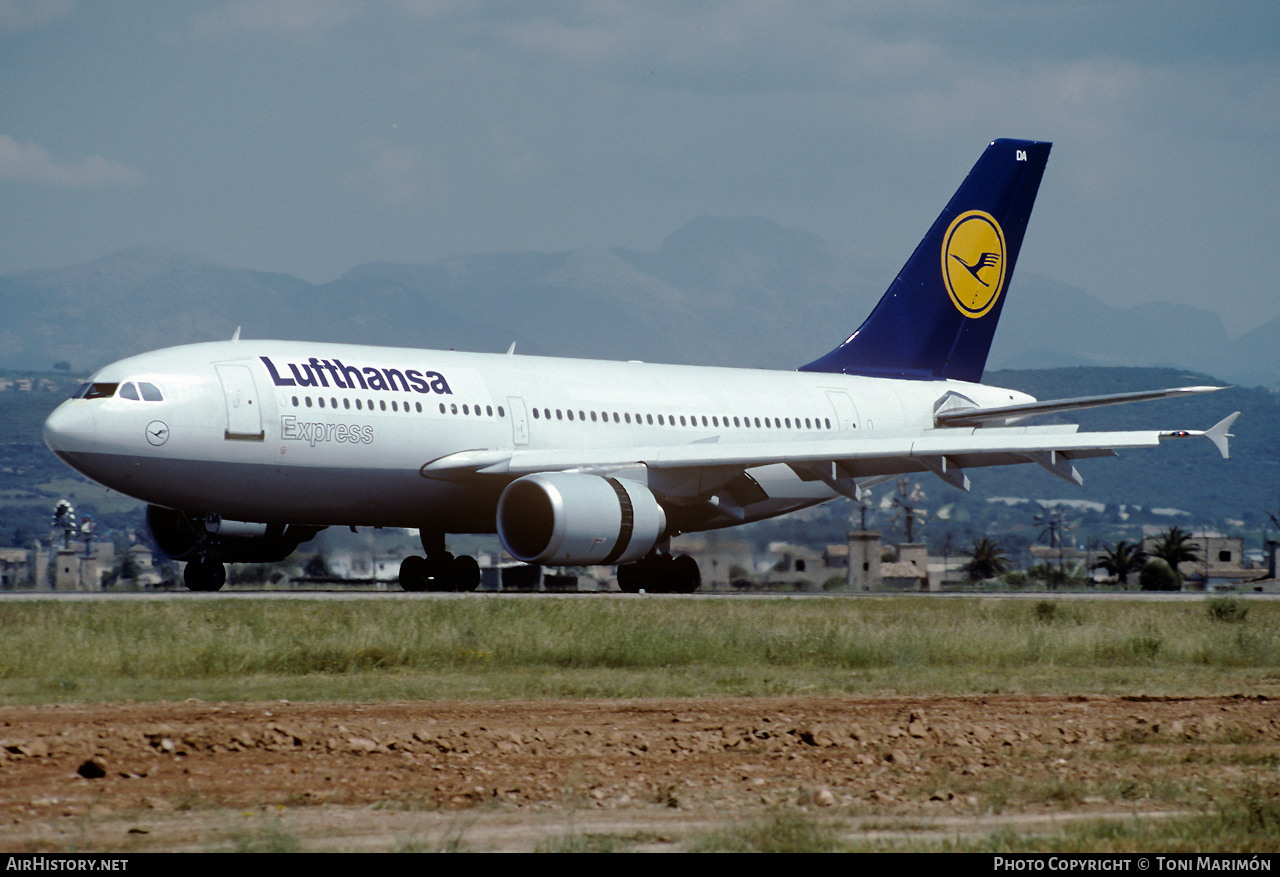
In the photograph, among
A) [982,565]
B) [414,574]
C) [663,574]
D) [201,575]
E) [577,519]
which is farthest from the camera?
[982,565]

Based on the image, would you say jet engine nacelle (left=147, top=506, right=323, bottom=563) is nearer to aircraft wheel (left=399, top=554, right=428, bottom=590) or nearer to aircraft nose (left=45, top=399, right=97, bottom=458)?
aircraft wheel (left=399, top=554, right=428, bottom=590)

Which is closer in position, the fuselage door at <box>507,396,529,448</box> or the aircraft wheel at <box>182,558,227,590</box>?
the aircraft wheel at <box>182,558,227,590</box>

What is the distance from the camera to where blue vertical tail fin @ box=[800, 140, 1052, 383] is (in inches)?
1441

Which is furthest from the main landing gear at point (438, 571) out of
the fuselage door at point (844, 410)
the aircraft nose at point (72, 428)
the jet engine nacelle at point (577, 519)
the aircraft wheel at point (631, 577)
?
the fuselage door at point (844, 410)

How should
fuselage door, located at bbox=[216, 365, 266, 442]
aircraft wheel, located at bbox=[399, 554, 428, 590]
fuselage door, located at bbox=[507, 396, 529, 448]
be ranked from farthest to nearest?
aircraft wheel, located at bbox=[399, 554, 428, 590]
fuselage door, located at bbox=[507, 396, 529, 448]
fuselage door, located at bbox=[216, 365, 266, 442]

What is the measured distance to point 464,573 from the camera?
2986 cm

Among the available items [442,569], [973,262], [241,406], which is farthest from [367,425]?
[973,262]

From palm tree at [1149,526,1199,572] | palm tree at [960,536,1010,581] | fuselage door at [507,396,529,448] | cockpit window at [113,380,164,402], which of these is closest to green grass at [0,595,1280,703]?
cockpit window at [113,380,164,402]

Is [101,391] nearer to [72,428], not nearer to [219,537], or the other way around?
[72,428]

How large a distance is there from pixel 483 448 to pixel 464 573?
366 centimetres

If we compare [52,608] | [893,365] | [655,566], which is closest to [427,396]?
[655,566]

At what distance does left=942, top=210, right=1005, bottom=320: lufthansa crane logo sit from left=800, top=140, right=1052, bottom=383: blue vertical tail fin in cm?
2

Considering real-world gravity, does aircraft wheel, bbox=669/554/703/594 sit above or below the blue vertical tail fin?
below

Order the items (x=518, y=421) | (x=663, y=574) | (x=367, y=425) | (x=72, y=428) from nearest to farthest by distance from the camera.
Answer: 1. (x=72, y=428)
2. (x=367, y=425)
3. (x=518, y=421)
4. (x=663, y=574)
